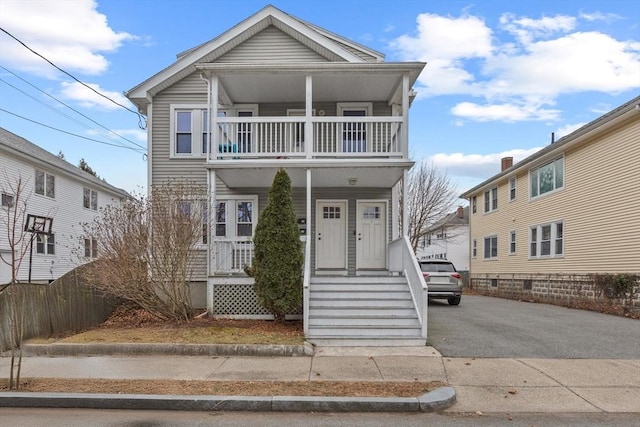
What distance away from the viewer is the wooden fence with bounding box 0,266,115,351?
26.8ft

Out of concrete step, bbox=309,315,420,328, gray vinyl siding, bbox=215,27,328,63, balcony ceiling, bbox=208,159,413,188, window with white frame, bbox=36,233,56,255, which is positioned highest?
gray vinyl siding, bbox=215,27,328,63

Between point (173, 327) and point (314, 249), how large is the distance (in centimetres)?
488

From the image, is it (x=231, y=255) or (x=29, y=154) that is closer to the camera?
(x=231, y=255)

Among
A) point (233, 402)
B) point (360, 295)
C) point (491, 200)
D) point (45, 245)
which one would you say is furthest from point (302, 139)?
point (491, 200)

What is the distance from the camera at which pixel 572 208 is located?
16656 mm

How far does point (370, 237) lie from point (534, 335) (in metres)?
5.12

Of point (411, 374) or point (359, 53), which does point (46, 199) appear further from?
point (411, 374)

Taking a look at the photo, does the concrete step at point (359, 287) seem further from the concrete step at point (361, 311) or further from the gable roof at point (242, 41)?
the gable roof at point (242, 41)

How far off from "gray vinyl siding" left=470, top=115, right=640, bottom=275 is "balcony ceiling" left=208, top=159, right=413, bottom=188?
23.9 ft

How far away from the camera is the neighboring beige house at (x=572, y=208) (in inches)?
539

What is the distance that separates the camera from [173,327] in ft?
31.0

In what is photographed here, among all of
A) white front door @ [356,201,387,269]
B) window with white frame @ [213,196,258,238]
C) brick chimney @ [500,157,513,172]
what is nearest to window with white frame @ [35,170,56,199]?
window with white frame @ [213,196,258,238]

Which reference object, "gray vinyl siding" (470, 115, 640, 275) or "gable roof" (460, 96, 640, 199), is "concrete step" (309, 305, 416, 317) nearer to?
"gray vinyl siding" (470, 115, 640, 275)

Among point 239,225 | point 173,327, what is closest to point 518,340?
point 173,327
